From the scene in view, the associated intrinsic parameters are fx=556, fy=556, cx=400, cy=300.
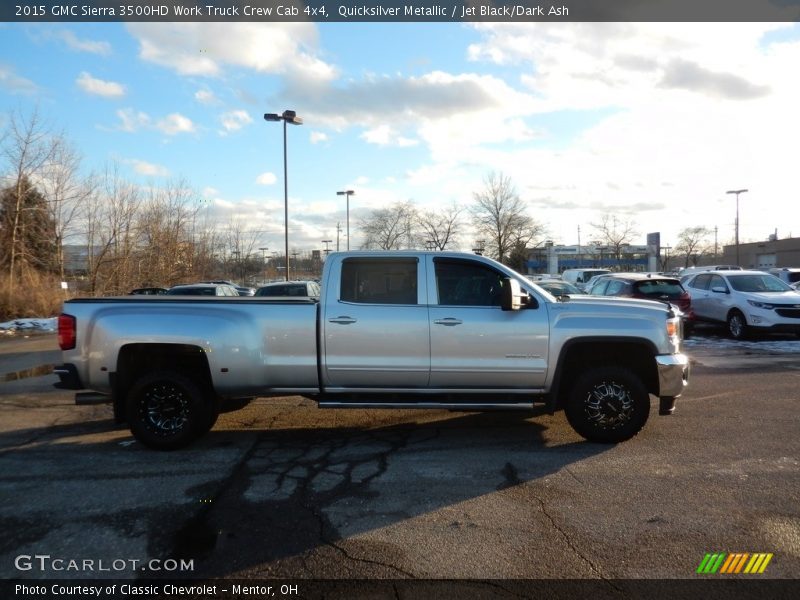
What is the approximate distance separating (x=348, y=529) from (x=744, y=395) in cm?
663

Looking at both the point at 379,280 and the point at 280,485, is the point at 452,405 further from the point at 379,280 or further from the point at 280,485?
the point at 280,485

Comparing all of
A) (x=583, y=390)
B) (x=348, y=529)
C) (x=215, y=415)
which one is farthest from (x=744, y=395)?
(x=215, y=415)

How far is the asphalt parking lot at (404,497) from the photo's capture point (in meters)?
3.51

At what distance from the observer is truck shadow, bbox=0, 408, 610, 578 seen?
3.70 metres

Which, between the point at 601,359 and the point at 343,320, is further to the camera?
the point at 601,359

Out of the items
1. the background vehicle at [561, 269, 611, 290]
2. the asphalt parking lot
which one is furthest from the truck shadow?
the background vehicle at [561, 269, 611, 290]

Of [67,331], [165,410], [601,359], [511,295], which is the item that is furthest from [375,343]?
[67,331]

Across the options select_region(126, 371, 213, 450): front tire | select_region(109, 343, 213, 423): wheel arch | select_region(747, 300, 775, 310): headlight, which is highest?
select_region(747, 300, 775, 310): headlight

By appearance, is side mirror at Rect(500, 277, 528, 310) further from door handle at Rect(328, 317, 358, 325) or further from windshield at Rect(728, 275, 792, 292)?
windshield at Rect(728, 275, 792, 292)

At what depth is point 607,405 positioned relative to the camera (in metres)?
5.65

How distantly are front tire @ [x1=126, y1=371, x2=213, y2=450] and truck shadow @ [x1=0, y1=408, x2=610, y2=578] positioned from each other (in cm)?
19

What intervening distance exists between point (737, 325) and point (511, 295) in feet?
38.2

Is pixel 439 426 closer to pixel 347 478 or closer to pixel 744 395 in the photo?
pixel 347 478

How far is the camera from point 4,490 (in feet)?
15.5
